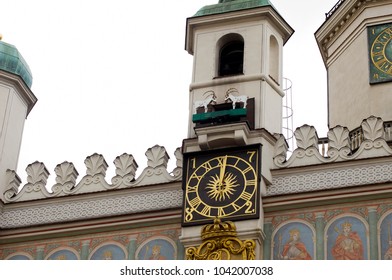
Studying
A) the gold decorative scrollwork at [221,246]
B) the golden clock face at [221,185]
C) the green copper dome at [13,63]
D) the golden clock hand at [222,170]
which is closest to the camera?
the gold decorative scrollwork at [221,246]

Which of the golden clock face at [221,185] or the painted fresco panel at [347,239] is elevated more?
the golden clock face at [221,185]

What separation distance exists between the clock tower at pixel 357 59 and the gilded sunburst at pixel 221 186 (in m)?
2.66

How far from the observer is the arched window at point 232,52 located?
1454 centimetres

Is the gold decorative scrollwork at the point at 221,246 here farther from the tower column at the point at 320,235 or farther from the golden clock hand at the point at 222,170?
the tower column at the point at 320,235

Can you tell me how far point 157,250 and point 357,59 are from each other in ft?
13.9

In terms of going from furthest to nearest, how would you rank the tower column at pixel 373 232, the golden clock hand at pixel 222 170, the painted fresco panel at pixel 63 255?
the painted fresco panel at pixel 63 255, the golden clock hand at pixel 222 170, the tower column at pixel 373 232

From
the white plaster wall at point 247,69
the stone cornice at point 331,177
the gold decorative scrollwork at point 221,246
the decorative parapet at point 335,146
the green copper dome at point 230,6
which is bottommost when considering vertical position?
the gold decorative scrollwork at point 221,246

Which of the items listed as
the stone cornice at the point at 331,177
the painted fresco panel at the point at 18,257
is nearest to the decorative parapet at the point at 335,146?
the stone cornice at the point at 331,177

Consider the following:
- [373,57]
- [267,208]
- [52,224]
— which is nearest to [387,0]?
[373,57]

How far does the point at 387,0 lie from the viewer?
52.5 feet

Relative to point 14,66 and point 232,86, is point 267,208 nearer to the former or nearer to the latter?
point 232,86

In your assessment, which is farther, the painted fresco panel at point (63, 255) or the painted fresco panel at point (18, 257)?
the painted fresco panel at point (18, 257)

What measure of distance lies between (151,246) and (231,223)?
3.25 ft

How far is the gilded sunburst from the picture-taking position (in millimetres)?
13016
